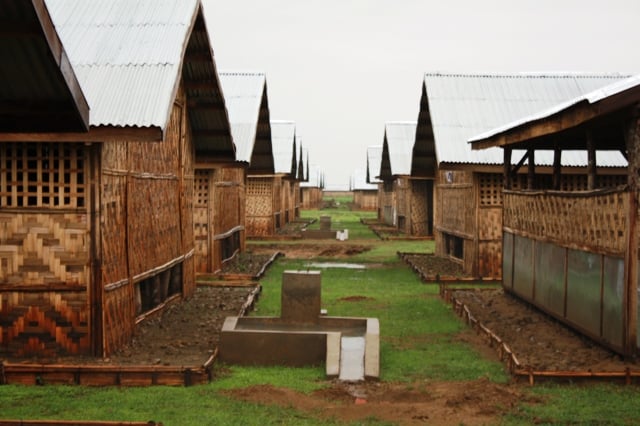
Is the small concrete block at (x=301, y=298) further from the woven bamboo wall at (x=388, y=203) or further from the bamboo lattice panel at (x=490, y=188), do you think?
the woven bamboo wall at (x=388, y=203)

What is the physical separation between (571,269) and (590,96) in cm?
360

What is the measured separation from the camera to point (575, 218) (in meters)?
12.7

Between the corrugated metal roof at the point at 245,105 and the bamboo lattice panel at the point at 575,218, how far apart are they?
1010 centimetres

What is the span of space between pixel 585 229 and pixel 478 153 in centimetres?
875

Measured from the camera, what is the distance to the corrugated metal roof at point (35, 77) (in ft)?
21.6

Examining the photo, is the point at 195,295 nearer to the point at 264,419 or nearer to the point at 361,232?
the point at 264,419

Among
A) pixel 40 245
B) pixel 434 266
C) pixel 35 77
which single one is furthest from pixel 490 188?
pixel 35 77

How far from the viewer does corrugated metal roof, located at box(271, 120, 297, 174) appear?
42625 mm

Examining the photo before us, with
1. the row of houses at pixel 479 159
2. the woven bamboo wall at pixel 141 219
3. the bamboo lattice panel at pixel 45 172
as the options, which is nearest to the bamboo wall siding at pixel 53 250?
the bamboo lattice panel at pixel 45 172

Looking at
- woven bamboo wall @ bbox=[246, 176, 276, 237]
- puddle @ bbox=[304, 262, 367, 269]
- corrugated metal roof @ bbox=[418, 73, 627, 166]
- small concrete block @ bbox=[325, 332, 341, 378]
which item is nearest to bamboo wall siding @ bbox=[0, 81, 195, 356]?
small concrete block @ bbox=[325, 332, 341, 378]

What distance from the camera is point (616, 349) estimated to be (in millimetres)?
10844

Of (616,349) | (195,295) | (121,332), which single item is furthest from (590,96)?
(195,295)

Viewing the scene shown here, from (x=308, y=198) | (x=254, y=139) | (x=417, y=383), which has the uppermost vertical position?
(x=254, y=139)

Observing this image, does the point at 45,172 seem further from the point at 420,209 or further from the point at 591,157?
the point at 420,209
